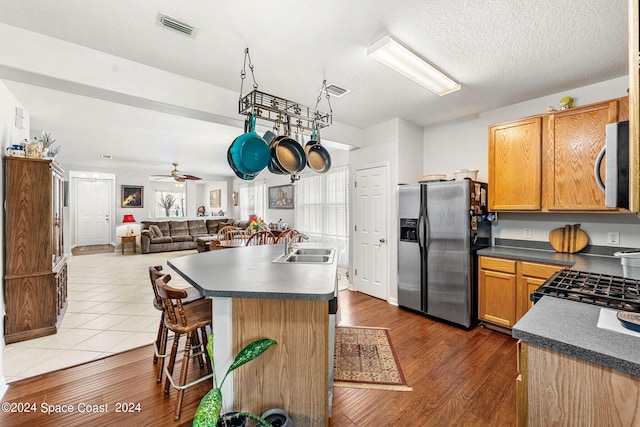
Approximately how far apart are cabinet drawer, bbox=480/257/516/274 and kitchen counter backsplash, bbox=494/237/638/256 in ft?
1.88

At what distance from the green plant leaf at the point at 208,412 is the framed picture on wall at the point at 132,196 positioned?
9.38m

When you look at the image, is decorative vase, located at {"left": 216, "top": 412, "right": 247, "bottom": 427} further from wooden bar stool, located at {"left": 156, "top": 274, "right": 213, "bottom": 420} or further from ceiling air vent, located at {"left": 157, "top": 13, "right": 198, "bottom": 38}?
ceiling air vent, located at {"left": 157, "top": 13, "right": 198, "bottom": 38}

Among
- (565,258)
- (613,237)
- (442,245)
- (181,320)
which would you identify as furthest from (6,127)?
(613,237)

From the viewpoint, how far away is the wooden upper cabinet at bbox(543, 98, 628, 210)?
243 cm

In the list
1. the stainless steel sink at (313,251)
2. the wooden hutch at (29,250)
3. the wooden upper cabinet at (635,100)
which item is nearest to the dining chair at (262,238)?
the stainless steel sink at (313,251)

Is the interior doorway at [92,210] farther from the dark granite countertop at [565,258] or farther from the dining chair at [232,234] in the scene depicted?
the dark granite countertop at [565,258]

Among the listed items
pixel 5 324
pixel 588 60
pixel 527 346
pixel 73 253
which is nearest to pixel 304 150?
pixel 527 346

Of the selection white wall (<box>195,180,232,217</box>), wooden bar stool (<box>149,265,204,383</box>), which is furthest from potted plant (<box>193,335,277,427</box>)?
white wall (<box>195,180,232,217</box>)

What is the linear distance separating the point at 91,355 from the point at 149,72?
253cm

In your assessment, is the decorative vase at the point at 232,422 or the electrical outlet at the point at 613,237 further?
the electrical outlet at the point at 613,237

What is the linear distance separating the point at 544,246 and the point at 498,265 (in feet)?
2.13

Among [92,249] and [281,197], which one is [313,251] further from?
[92,249]

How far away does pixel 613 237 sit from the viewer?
2.63 m

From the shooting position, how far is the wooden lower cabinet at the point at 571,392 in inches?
35.1
